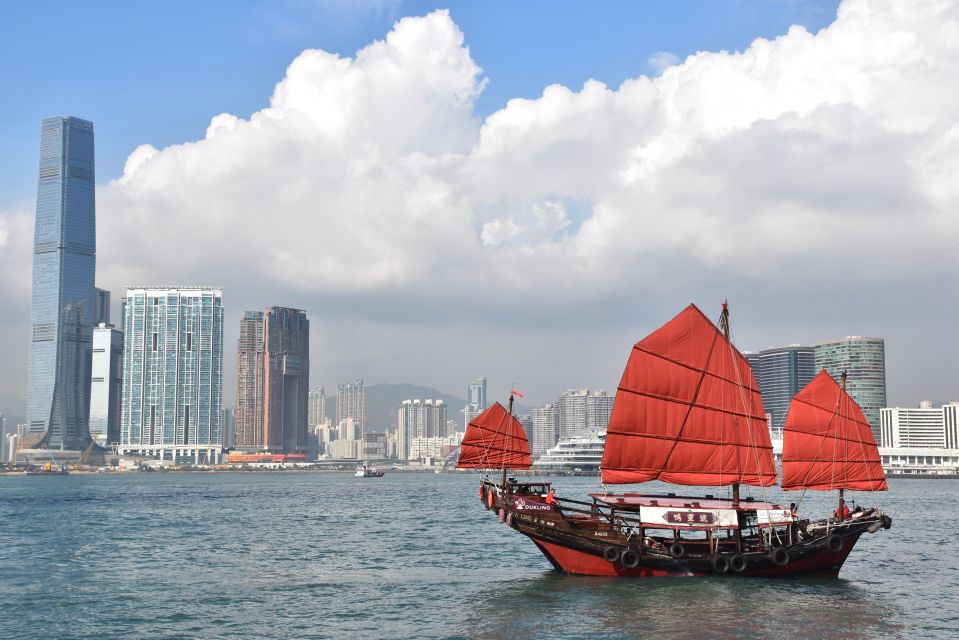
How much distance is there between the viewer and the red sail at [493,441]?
201 feet

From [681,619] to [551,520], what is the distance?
8.75 metres

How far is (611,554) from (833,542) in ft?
29.3

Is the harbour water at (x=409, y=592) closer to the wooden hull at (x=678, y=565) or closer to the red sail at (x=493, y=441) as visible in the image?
the wooden hull at (x=678, y=565)

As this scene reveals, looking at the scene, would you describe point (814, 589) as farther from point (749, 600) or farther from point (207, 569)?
point (207, 569)

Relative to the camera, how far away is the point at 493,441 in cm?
6138

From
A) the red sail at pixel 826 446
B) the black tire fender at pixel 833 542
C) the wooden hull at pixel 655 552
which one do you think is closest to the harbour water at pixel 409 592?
the wooden hull at pixel 655 552

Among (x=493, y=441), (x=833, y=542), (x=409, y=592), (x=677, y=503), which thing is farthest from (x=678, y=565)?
(x=493, y=441)

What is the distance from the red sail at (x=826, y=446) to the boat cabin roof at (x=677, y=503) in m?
4.57

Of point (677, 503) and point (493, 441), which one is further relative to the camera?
point (493, 441)

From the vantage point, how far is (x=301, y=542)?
187ft

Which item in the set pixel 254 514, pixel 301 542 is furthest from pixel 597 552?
pixel 254 514

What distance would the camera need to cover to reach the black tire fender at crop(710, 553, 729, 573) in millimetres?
38344

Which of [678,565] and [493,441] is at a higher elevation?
[493,441]

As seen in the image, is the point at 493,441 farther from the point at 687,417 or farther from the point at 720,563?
the point at 720,563
